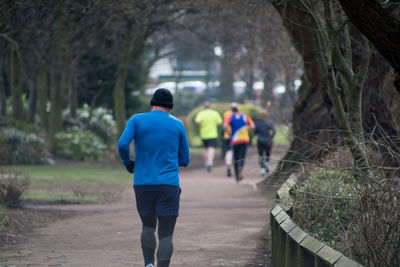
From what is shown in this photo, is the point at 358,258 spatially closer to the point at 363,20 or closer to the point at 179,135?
the point at 363,20

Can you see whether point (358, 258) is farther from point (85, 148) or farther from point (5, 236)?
point (85, 148)

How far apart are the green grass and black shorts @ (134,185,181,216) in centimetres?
549

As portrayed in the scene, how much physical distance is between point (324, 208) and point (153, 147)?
1549mm

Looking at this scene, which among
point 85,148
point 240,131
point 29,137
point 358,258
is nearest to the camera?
point 358,258

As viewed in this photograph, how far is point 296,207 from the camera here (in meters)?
6.67

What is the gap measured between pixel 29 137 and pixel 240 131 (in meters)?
7.49

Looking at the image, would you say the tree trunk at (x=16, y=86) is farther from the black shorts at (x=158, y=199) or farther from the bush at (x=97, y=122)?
the black shorts at (x=158, y=199)

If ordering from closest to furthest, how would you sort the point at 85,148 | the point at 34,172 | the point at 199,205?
the point at 199,205, the point at 34,172, the point at 85,148

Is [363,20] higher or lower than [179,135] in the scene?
higher

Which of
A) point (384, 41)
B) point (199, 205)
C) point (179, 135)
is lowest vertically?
point (199, 205)

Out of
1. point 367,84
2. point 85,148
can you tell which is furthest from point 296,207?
point 85,148

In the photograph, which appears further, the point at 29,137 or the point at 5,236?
the point at 29,137

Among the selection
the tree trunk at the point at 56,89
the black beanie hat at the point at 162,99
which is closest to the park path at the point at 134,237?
the black beanie hat at the point at 162,99

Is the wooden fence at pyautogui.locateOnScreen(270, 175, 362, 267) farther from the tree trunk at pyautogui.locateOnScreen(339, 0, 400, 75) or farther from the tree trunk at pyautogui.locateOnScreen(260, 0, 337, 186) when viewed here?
the tree trunk at pyautogui.locateOnScreen(260, 0, 337, 186)
